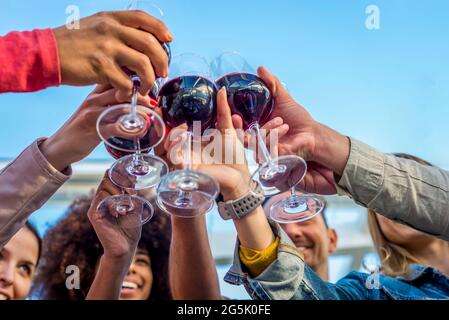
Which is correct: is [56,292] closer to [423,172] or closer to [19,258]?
[19,258]

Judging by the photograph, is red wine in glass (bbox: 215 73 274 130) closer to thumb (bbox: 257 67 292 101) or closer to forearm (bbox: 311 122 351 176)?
thumb (bbox: 257 67 292 101)

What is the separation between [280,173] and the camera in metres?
1.26

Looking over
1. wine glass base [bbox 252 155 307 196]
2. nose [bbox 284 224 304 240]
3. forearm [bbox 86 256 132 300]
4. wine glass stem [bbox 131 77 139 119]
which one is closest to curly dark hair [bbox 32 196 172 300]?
nose [bbox 284 224 304 240]

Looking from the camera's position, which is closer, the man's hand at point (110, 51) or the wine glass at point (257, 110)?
the man's hand at point (110, 51)

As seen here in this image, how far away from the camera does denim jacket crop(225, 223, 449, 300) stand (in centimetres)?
128

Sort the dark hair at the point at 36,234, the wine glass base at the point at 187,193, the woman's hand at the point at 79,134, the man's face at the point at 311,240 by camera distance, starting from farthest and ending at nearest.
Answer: the man's face at the point at 311,240 < the dark hair at the point at 36,234 < the woman's hand at the point at 79,134 < the wine glass base at the point at 187,193

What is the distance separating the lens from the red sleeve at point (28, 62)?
0.98m

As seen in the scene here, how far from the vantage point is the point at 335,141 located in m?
1.42

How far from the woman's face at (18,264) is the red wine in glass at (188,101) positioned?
1098mm

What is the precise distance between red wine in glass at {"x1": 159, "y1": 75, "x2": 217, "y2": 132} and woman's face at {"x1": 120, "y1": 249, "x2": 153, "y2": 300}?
3.08 ft

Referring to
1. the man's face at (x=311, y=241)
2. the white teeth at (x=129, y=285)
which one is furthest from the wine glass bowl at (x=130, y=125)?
the man's face at (x=311, y=241)

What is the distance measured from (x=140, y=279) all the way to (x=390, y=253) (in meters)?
0.84

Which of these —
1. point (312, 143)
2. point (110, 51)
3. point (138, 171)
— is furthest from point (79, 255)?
point (110, 51)

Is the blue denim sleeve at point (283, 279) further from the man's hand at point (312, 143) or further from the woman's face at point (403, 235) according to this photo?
the woman's face at point (403, 235)
